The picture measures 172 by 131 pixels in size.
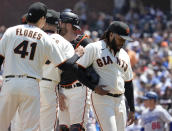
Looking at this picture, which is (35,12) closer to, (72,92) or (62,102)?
(72,92)

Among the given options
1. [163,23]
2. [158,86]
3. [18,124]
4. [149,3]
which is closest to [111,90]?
[18,124]

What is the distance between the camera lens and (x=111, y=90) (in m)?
6.87

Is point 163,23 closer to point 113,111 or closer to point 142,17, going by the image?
point 142,17

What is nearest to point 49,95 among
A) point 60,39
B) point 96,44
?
point 60,39

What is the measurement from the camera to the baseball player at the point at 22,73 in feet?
19.9

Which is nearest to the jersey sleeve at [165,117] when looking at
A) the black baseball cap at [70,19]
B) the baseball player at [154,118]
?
the baseball player at [154,118]

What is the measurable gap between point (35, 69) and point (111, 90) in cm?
121

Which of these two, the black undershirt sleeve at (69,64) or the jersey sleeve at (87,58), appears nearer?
the black undershirt sleeve at (69,64)

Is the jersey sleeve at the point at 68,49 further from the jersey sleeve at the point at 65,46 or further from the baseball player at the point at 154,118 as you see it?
the baseball player at the point at 154,118

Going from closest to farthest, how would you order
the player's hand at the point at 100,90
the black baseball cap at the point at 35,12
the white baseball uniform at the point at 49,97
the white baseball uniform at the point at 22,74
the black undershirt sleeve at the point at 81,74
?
the white baseball uniform at the point at 22,74 → the black baseball cap at the point at 35,12 → the black undershirt sleeve at the point at 81,74 → the player's hand at the point at 100,90 → the white baseball uniform at the point at 49,97

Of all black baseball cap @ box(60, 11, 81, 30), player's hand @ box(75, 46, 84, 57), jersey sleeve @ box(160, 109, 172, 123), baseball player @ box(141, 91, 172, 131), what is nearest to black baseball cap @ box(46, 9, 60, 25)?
black baseball cap @ box(60, 11, 81, 30)

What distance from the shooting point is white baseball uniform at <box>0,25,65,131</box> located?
6.06 meters

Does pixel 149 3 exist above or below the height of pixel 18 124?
above

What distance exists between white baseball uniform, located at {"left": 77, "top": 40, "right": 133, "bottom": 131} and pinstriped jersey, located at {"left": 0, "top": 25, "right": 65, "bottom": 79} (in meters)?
0.80
